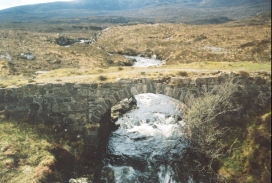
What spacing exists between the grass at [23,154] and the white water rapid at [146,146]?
3.51 m

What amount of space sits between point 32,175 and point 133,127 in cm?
1048

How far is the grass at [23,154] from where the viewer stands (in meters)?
12.6

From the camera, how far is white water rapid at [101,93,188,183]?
15319mm

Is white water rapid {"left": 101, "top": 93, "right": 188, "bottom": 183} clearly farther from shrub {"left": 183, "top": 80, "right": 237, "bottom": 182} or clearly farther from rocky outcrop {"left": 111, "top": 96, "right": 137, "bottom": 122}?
shrub {"left": 183, "top": 80, "right": 237, "bottom": 182}

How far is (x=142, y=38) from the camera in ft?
187

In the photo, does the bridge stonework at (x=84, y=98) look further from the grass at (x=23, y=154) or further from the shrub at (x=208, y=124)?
the grass at (x=23, y=154)

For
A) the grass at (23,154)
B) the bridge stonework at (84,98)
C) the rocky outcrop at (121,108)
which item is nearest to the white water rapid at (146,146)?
the rocky outcrop at (121,108)

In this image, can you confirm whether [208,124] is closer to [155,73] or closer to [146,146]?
[155,73]

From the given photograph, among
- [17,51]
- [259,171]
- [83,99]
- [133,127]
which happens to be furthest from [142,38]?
[259,171]

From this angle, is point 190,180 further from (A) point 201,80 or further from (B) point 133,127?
(B) point 133,127

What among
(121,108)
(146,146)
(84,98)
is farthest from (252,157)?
(121,108)

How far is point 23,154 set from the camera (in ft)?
45.6

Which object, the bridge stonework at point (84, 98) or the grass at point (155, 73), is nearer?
the bridge stonework at point (84, 98)

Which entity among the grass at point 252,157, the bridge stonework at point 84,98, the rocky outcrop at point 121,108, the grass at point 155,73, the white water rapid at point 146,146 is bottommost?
the white water rapid at point 146,146
